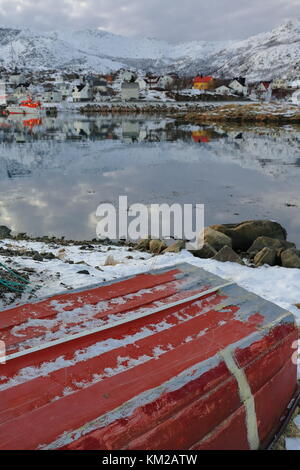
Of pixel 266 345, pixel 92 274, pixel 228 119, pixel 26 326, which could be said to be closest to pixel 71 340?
pixel 26 326

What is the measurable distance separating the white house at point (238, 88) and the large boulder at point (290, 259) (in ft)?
349

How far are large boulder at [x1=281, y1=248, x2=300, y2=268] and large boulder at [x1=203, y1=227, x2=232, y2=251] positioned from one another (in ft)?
5.43

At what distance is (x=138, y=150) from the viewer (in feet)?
94.3

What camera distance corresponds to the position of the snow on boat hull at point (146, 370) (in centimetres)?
262

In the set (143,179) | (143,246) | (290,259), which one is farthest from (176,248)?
(143,179)

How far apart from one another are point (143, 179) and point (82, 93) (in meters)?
98.7

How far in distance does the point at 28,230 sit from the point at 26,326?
961 cm

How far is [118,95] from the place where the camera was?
4437 inches

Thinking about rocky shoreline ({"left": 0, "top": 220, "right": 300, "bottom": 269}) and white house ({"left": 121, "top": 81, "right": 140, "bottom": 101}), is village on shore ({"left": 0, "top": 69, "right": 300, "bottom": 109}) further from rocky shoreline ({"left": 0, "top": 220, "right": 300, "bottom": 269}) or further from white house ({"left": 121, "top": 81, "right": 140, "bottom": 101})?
rocky shoreline ({"left": 0, "top": 220, "right": 300, "bottom": 269})

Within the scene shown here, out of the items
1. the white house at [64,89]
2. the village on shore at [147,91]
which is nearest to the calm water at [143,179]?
the village on shore at [147,91]

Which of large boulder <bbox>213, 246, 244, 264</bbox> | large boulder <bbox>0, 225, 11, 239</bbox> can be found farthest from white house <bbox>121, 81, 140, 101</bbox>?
large boulder <bbox>213, 246, 244, 264</bbox>

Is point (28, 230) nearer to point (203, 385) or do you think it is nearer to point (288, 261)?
point (288, 261)

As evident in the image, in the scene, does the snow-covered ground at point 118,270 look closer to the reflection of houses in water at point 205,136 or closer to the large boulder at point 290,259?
the large boulder at point 290,259
